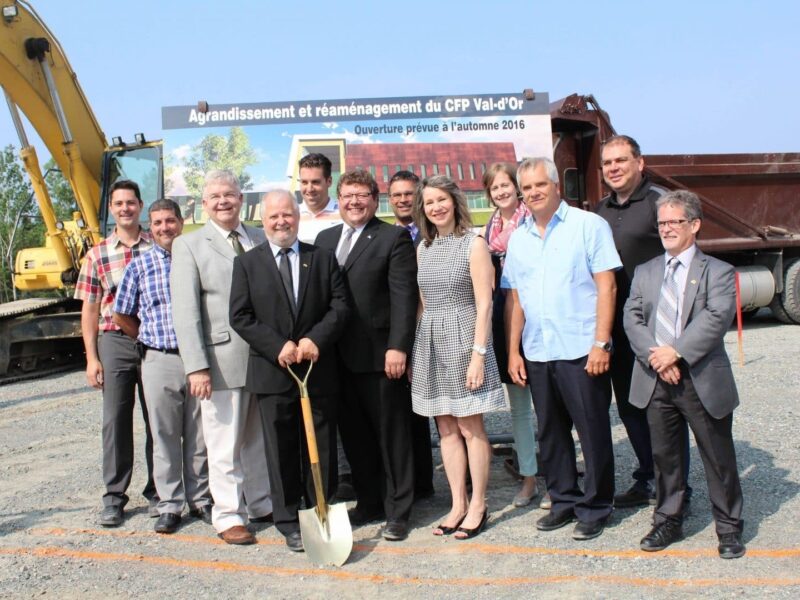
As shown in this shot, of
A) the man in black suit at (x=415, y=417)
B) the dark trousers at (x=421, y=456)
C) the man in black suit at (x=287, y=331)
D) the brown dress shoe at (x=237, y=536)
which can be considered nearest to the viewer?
the man in black suit at (x=287, y=331)

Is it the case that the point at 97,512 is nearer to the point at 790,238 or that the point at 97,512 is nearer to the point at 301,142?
the point at 301,142

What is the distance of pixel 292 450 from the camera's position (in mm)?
4262

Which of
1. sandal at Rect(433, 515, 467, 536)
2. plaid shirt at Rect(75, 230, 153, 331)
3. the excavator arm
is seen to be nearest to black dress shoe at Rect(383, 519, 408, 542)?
sandal at Rect(433, 515, 467, 536)

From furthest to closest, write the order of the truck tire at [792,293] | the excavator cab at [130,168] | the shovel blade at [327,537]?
the truck tire at [792,293] < the excavator cab at [130,168] < the shovel blade at [327,537]

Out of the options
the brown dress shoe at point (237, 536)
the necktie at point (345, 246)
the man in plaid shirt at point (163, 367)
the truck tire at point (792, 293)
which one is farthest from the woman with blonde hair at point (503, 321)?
Answer: the truck tire at point (792, 293)

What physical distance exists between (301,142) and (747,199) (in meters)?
7.36

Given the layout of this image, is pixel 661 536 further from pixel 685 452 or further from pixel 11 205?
→ pixel 11 205

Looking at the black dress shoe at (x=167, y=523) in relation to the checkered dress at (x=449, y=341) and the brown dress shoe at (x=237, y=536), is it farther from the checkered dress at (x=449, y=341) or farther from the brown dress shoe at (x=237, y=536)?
the checkered dress at (x=449, y=341)

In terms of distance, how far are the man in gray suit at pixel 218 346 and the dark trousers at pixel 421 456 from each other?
1.01 m

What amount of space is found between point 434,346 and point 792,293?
425 inches

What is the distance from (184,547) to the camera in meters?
4.34

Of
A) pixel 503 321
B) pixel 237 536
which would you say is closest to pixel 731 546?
pixel 503 321

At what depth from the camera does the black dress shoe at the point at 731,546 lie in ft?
12.3

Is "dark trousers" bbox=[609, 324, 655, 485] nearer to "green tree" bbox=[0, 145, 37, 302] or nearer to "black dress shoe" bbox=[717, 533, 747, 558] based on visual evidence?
"black dress shoe" bbox=[717, 533, 747, 558]
